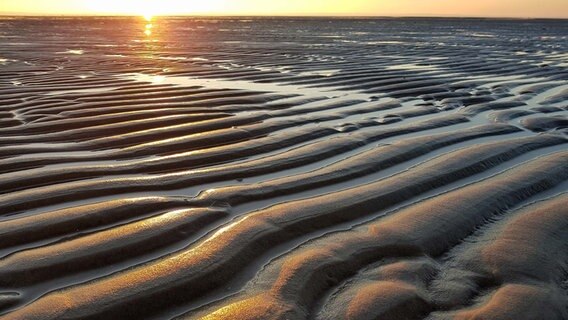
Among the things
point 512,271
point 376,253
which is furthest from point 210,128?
point 512,271

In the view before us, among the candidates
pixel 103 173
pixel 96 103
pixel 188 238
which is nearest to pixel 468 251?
pixel 188 238

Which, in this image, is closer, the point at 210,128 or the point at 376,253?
the point at 376,253

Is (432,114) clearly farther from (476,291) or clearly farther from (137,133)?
(476,291)

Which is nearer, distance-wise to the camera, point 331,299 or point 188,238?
point 331,299

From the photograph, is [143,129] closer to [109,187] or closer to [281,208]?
[109,187]

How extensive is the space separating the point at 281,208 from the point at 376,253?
2.08ft

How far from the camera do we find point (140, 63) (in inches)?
423

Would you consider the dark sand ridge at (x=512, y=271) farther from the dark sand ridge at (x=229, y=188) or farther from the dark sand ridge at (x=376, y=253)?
the dark sand ridge at (x=229, y=188)

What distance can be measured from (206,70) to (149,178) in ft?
20.6

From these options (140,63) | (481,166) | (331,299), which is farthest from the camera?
(140,63)

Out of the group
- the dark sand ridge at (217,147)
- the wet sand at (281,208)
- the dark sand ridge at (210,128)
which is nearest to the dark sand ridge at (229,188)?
the wet sand at (281,208)

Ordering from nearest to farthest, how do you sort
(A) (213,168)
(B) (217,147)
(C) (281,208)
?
(C) (281,208) < (A) (213,168) < (B) (217,147)

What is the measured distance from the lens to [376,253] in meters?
2.36

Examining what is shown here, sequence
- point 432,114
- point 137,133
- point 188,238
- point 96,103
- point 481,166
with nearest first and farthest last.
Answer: point 188,238
point 481,166
point 137,133
point 432,114
point 96,103
